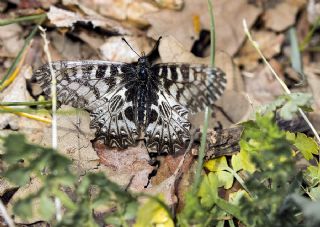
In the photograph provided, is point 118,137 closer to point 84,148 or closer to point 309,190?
point 84,148

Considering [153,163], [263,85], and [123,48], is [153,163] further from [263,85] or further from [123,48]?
[263,85]

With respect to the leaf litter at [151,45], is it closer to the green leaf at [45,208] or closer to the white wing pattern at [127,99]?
the white wing pattern at [127,99]

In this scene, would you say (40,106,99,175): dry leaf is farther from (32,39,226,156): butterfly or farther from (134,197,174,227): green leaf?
(134,197,174,227): green leaf

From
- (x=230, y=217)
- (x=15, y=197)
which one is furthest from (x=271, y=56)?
(x=15, y=197)

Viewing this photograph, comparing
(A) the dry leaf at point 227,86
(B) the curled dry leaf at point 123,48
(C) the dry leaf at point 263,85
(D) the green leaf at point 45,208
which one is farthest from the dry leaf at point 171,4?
(D) the green leaf at point 45,208

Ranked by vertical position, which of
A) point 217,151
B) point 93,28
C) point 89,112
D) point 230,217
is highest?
point 93,28

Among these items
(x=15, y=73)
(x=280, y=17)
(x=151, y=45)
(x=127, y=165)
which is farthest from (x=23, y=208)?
(x=280, y=17)
